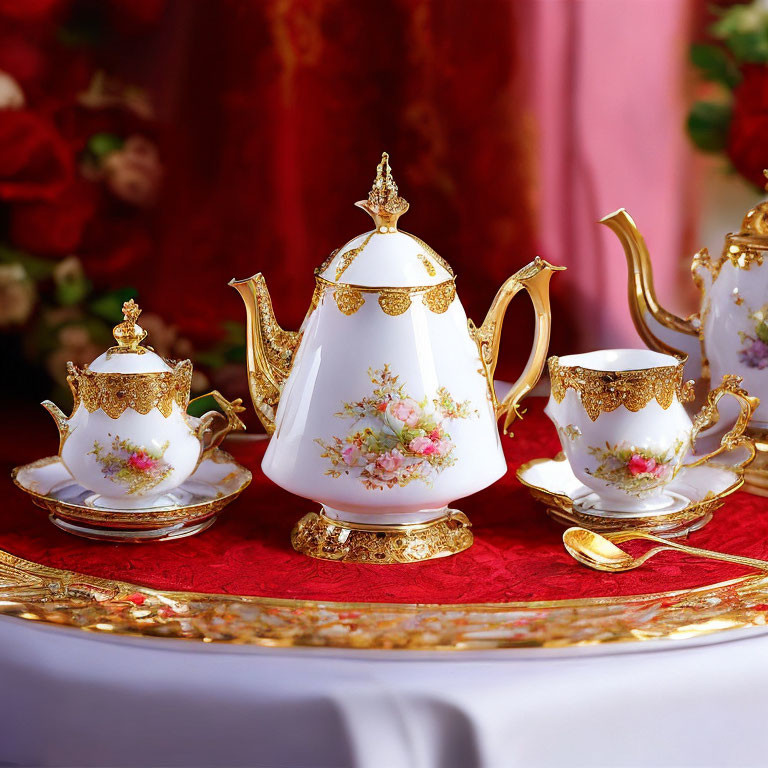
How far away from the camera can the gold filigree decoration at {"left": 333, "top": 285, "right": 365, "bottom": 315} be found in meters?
1.14

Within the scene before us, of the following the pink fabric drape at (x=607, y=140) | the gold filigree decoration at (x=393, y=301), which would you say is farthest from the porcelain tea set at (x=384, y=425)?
the pink fabric drape at (x=607, y=140)

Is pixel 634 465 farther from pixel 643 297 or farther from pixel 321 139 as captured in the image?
pixel 321 139

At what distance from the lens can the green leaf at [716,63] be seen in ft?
6.86

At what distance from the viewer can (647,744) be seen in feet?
3.12

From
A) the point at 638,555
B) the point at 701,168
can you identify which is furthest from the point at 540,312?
the point at 701,168

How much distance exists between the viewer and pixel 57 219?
195 centimetres

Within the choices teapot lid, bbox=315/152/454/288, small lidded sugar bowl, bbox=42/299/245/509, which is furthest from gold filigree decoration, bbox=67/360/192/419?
teapot lid, bbox=315/152/454/288

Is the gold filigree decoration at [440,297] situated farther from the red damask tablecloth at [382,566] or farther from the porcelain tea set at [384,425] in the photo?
the red damask tablecloth at [382,566]

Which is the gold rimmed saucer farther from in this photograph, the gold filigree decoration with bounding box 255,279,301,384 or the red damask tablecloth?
the gold filigree decoration with bounding box 255,279,301,384

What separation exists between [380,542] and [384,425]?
0.13 metres

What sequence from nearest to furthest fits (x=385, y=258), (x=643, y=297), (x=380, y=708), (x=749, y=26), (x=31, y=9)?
(x=380, y=708) < (x=385, y=258) < (x=643, y=297) < (x=31, y=9) < (x=749, y=26)

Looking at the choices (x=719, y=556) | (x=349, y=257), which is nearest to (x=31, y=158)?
(x=349, y=257)

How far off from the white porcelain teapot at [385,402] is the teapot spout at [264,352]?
0.21 ft

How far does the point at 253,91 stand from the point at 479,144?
399 millimetres
